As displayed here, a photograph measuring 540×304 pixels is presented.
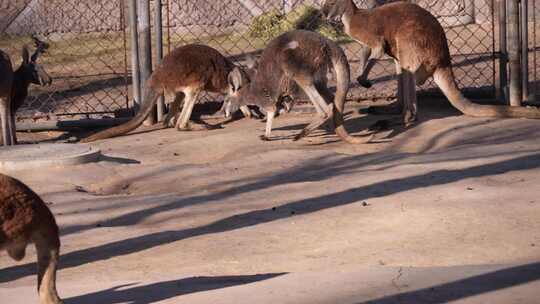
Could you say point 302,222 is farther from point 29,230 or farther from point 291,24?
point 291,24

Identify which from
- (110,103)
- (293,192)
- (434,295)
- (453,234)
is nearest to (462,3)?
(110,103)

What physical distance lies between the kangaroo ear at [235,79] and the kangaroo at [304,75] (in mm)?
204

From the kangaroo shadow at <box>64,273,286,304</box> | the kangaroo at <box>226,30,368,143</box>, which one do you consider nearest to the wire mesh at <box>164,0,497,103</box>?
the kangaroo at <box>226,30,368,143</box>

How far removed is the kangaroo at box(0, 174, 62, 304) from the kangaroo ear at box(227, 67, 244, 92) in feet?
17.7

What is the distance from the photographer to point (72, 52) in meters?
13.8

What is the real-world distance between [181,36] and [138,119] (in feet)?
14.8

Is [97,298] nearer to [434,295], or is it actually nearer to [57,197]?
[434,295]

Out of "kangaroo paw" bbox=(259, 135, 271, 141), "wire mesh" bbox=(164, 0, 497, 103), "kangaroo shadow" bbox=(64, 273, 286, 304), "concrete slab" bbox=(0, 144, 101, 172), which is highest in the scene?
"wire mesh" bbox=(164, 0, 497, 103)

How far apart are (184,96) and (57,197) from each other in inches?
132

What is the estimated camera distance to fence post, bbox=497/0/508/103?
10123 millimetres

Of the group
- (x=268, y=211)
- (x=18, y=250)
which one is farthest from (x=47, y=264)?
(x=268, y=211)

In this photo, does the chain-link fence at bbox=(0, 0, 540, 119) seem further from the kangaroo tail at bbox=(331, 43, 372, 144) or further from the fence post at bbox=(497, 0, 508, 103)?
the kangaroo tail at bbox=(331, 43, 372, 144)

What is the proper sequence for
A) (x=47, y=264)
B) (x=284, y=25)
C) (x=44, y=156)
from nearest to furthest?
(x=47, y=264) → (x=44, y=156) → (x=284, y=25)

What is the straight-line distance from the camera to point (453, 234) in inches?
218
